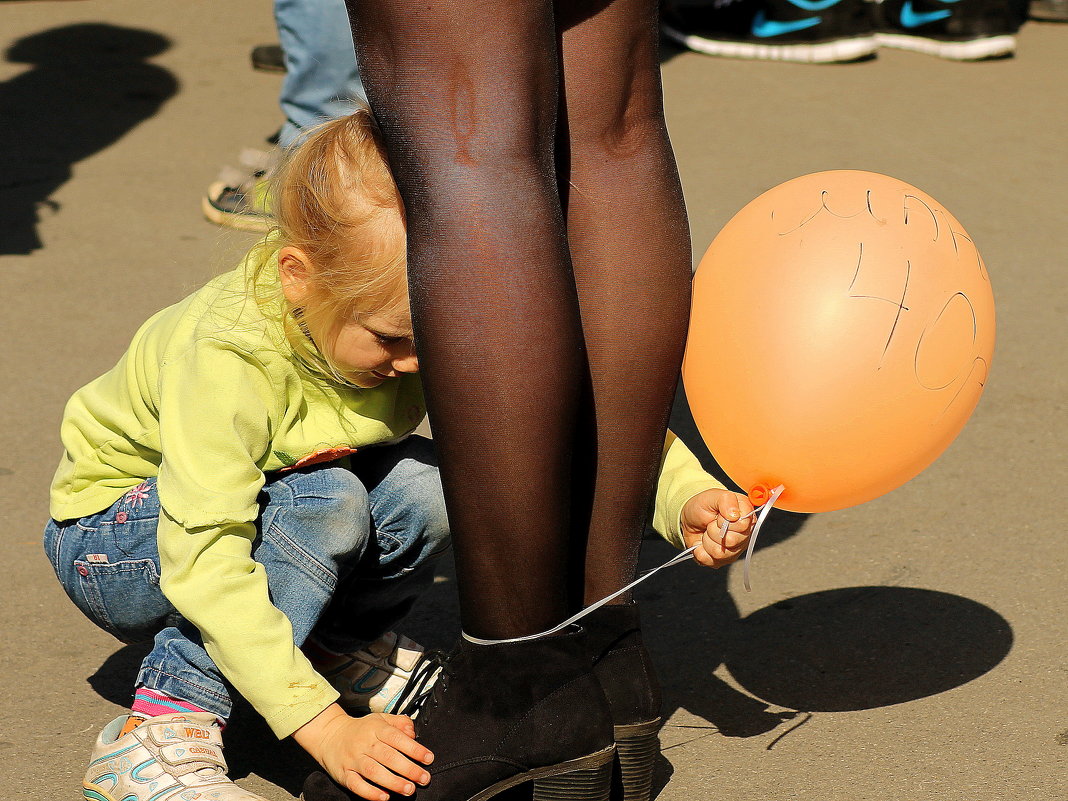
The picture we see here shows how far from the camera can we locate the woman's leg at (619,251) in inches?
57.9

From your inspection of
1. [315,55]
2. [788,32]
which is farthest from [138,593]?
[788,32]

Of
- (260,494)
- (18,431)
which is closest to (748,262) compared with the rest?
(260,494)

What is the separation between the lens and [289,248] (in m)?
1.49

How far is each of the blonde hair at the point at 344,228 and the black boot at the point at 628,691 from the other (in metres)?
0.43

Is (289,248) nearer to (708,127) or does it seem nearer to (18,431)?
(18,431)

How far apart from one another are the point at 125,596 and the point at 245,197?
556 millimetres

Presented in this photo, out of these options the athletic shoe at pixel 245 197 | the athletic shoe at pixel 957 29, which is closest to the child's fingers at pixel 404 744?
the athletic shoe at pixel 245 197

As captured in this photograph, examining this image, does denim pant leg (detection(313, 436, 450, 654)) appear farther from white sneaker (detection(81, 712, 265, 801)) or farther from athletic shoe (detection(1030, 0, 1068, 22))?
athletic shoe (detection(1030, 0, 1068, 22))

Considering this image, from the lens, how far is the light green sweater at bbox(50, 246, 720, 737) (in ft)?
4.64

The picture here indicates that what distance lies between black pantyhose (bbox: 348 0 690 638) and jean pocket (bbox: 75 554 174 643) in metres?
0.41

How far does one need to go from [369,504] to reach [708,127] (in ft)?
10.9

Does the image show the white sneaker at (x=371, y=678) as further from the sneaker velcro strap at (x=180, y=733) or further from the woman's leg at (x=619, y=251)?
the woman's leg at (x=619, y=251)

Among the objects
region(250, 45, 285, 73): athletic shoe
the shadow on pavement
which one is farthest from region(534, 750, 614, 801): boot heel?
region(250, 45, 285, 73): athletic shoe

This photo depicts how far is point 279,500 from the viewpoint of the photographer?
5.09 feet
